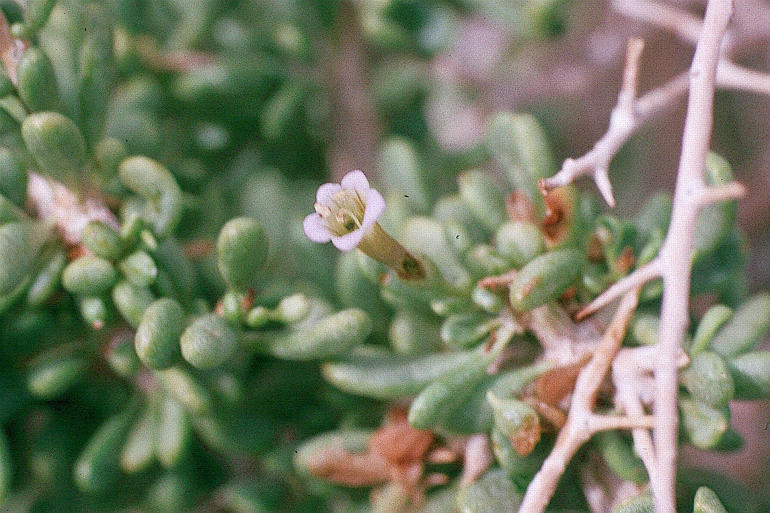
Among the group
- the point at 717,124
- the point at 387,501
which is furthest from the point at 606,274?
the point at 717,124

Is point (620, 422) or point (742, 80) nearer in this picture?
point (620, 422)

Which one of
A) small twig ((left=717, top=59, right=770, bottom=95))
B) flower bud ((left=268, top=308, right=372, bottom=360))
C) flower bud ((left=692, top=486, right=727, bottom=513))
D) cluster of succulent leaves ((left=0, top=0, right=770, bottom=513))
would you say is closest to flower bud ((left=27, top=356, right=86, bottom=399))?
cluster of succulent leaves ((left=0, top=0, right=770, bottom=513))

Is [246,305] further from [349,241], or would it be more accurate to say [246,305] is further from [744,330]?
[744,330]

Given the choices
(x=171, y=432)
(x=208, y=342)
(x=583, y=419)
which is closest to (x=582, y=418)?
(x=583, y=419)

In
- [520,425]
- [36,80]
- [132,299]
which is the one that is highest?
[36,80]

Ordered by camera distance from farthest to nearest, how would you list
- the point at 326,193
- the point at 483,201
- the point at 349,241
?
the point at 483,201, the point at 326,193, the point at 349,241

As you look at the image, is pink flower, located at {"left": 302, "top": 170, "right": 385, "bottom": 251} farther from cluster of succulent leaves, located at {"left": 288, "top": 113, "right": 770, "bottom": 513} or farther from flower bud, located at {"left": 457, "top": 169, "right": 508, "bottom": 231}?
flower bud, located at {"left": 457, "top": 169, "right": 508, "bottom": 231}
